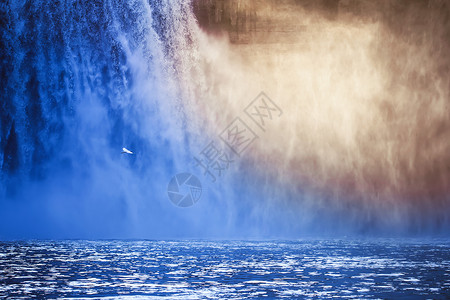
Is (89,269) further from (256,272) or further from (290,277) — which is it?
(290,277)

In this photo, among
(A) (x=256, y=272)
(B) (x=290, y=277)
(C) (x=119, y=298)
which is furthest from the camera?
(A) (x=256, y=272)

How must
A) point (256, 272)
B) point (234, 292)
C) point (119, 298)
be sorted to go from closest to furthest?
point (119, 298) → point (234, 292) → point (256, 272)

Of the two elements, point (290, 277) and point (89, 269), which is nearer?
point (290, 277)

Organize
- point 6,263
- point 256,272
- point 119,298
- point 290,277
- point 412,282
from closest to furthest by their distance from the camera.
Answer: point 119,298 < point 412,282 < point 290,277 < point 256,272 < point 6,263

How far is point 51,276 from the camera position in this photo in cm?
3378

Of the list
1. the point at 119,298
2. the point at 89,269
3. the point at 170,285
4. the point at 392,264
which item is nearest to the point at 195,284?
the point at 170,285

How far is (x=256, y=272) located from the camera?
1479 inches

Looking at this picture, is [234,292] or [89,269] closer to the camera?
[234,292]

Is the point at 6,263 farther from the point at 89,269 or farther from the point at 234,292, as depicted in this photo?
the point at 234,292

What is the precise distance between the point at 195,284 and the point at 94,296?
22.0 feet

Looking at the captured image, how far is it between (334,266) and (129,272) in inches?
651

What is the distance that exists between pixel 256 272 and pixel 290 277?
348 cm

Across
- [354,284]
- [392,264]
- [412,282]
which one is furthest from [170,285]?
→ [392,264]

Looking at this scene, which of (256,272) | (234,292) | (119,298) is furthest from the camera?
(256,272)
